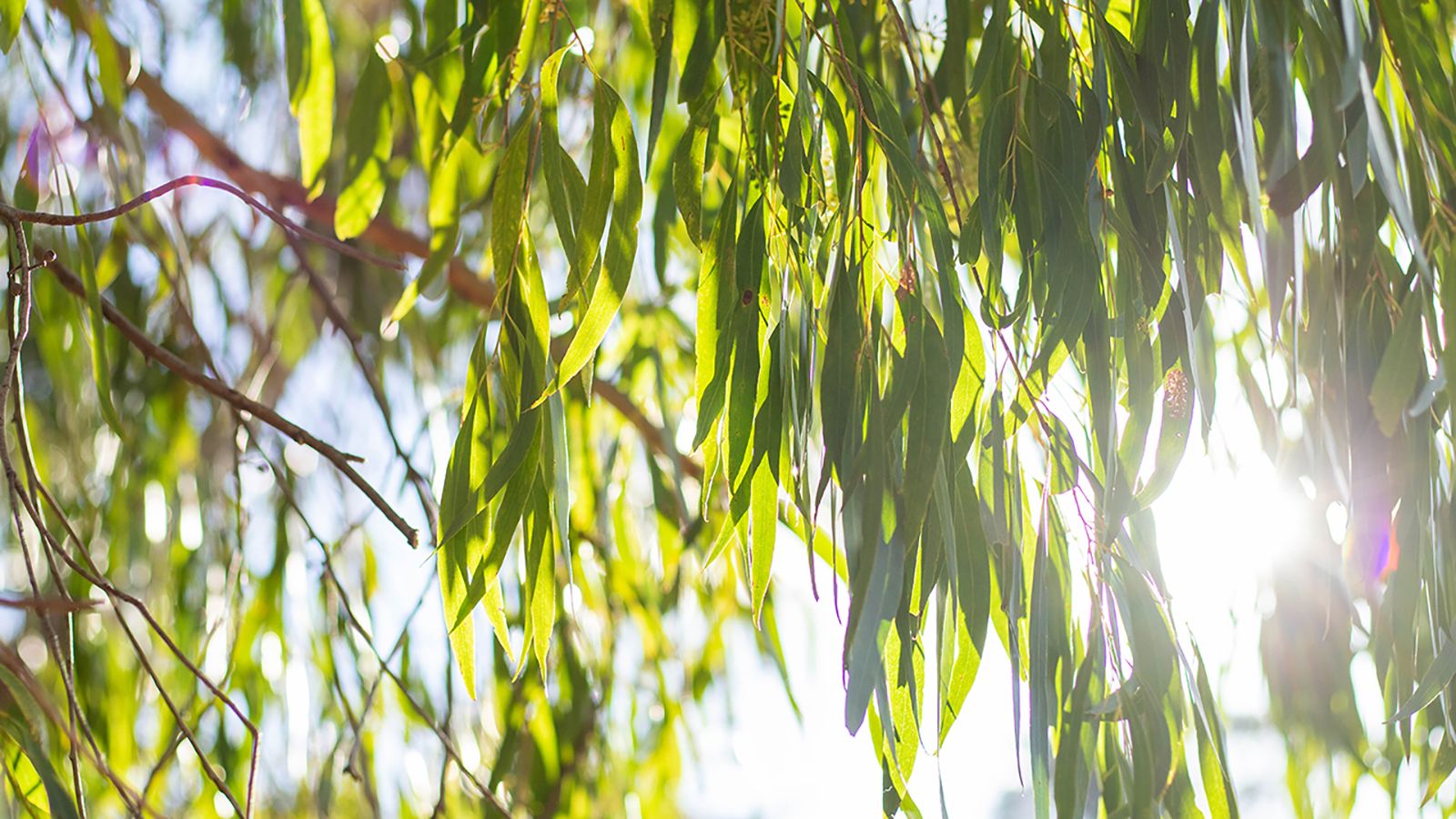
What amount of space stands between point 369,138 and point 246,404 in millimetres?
316

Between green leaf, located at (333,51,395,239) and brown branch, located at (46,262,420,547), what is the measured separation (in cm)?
19

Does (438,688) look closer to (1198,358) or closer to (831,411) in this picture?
(831,411)

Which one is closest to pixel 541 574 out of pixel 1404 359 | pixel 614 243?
pixel 614 243

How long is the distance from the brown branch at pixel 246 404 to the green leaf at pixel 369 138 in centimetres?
19

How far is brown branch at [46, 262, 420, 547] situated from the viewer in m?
0.60

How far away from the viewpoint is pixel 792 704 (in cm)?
103

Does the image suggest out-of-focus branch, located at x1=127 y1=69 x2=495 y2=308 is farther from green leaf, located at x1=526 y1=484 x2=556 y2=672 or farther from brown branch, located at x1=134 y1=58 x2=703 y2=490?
green leaf, located at x1=526 y1=484 x2=556 y2=672

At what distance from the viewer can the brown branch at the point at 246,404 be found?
0.60 metres

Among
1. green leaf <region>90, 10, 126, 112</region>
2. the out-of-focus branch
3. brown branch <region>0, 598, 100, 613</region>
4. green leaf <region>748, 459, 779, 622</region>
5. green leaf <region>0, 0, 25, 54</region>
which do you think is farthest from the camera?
the out-of-focus branch

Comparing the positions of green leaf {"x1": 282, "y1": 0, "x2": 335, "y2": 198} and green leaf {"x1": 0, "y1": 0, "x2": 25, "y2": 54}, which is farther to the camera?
green leaf {"x1": 282, "y1": 0, "x2": 335, "y2": 198}

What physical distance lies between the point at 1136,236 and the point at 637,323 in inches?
29.3

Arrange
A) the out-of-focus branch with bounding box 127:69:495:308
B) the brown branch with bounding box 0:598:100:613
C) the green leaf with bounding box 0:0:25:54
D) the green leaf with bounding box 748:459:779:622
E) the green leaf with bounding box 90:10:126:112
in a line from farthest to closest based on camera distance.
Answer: the out-of-focus branch with bounding box 127:69:495:308 → the green leaf with bounding box 90:10:126:112 → the green leaf with bounding box 0:0:25:54 → the green leaf with bounding box 748:459:779:622 → the brown branch with bounding box 0:598:100:613

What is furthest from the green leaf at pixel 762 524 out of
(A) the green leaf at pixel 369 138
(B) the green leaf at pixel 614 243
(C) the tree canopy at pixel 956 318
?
(A) the green leaf at pixel 369 138

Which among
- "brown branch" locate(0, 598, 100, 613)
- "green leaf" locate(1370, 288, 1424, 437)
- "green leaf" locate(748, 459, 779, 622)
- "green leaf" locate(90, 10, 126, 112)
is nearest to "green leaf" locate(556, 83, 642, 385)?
"green leaf" locate(748, 459, 779, 622)
